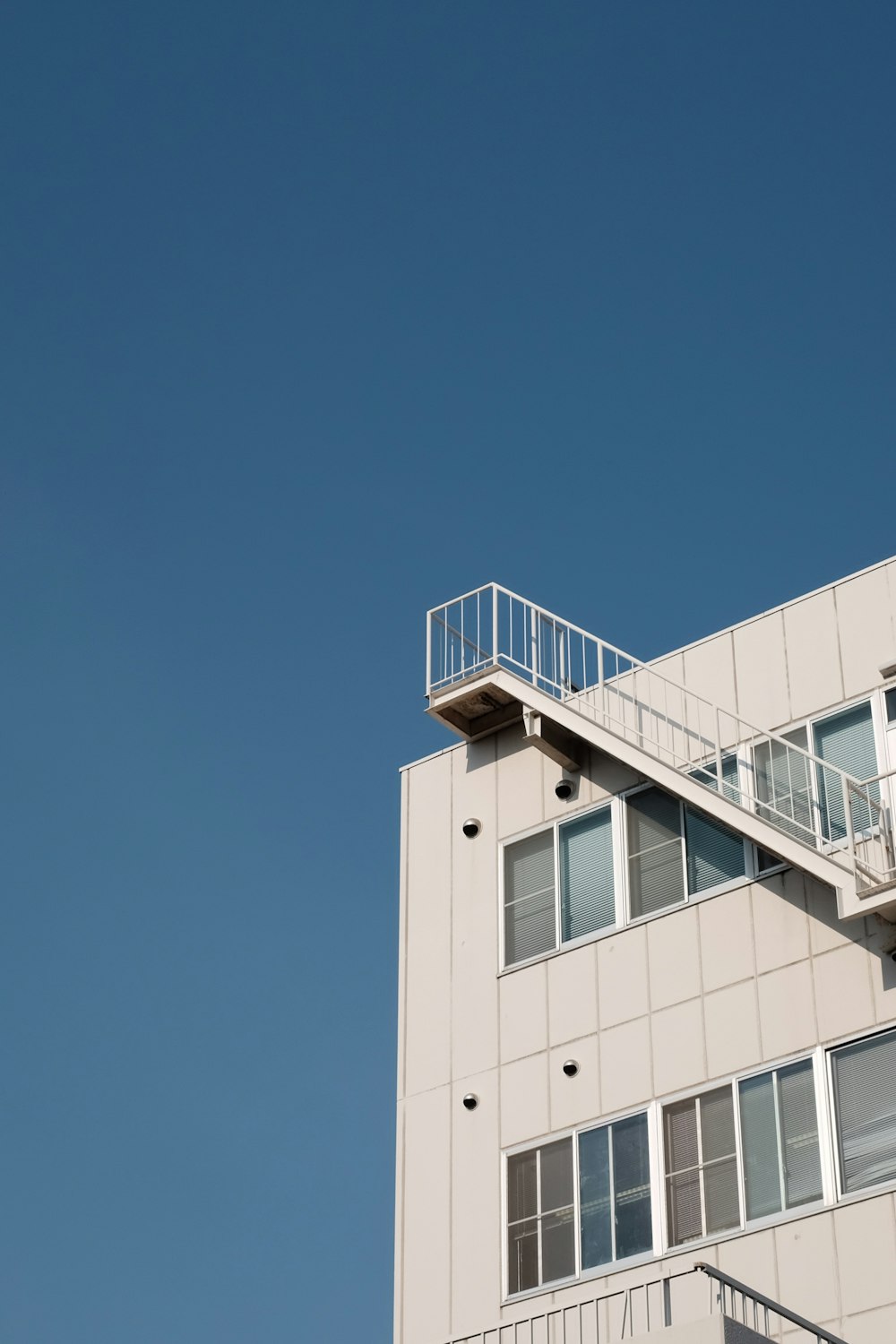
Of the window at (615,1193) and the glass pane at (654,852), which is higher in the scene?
the glass pane at (654,852)

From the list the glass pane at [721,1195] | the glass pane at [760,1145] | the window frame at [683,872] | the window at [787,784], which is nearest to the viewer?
the glass pane at [760,1145]

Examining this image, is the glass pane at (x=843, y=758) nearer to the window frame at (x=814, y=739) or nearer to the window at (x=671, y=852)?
the window frame at (x=814, y=739)

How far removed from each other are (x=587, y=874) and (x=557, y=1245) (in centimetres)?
455

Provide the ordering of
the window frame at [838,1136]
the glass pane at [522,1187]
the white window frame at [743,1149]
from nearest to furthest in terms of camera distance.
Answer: the window frame at [838,1136], the white window frame at [743,1149], the glass pane at [522,1187]

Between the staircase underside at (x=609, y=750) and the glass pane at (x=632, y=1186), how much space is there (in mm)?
3544

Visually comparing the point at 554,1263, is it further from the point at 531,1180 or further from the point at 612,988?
the point at 612,988

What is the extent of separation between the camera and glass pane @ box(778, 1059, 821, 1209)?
2311cm

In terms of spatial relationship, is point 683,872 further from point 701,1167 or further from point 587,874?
point 701,1167

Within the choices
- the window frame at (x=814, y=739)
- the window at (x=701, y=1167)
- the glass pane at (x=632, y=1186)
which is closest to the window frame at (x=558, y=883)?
the window frame at (x=814, y=739)

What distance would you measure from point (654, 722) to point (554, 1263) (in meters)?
6.59

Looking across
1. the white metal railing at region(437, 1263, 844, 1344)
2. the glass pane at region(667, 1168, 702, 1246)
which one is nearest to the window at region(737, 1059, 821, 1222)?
the glass pane at region(667, 1168, 702, 1246)

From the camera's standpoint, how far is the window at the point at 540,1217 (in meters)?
24.8

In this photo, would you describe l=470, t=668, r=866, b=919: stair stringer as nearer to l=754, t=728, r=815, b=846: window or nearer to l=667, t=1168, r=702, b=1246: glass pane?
l=754, t=728, r=815, b=846: window

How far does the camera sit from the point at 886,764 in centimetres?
2469
